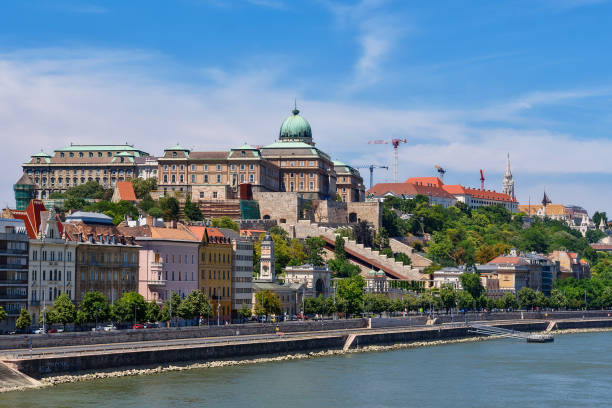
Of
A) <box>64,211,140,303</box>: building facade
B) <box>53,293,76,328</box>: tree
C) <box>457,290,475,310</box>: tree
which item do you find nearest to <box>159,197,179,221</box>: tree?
<box>457,290,475,310</box>: tree

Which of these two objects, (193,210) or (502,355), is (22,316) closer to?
(502,355)

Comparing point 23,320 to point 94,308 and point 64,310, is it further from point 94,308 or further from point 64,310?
point 94,308

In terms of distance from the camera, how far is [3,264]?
7269cm

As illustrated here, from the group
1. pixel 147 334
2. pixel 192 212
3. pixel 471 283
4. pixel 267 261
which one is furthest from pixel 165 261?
pixel 471 283

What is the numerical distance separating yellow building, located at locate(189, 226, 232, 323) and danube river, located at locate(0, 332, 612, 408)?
15501mm

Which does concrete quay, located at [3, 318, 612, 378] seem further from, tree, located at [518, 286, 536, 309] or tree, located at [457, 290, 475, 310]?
tree, located at [518, 286, 536, 309]

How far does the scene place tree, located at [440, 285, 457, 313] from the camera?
130 meters

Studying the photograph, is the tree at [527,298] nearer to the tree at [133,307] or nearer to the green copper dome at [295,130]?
the green copper dome at [295,130]

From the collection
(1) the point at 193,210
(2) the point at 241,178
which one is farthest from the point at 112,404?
(2) the point at 241,178

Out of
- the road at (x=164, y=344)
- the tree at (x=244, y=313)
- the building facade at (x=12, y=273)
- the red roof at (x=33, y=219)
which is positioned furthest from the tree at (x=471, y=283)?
the building facade at (x=12, y=273)

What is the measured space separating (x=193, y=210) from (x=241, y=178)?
574 inches

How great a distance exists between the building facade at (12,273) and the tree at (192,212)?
62.0m

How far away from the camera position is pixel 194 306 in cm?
8525

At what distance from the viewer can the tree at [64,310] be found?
237ft
